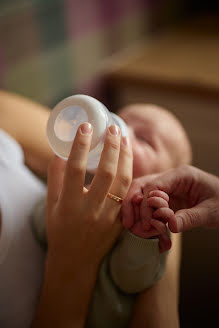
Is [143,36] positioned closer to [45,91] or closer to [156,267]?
[45,91]

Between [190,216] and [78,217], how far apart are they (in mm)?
193

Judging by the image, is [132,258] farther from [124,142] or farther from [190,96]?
[190,96]

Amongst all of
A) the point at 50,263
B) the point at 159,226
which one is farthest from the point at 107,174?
the point at 50,263

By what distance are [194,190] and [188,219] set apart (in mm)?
100

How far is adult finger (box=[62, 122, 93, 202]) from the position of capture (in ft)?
1.92

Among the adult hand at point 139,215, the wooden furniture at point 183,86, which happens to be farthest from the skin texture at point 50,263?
the wooden furniture at point 183,86

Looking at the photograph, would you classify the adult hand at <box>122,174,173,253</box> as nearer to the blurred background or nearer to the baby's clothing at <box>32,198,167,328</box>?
the baby's clothing at <box>32,198,167,328</box>

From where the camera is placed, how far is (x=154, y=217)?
2.03ft

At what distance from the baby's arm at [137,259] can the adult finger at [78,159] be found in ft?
0.43

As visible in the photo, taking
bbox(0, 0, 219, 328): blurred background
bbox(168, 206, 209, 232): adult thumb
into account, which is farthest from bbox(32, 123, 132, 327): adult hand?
bbox(0, 0, 219, 328): blurred background

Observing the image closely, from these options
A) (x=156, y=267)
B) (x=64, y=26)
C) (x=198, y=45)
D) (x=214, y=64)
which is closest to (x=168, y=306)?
(x=156, y=267)

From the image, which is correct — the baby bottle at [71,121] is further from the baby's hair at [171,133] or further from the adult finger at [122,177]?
the baby's hair at [171,133]

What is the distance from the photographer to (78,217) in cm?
65

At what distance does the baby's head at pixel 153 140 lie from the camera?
96 cm
